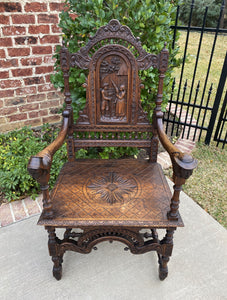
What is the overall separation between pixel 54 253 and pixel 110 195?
55 cm

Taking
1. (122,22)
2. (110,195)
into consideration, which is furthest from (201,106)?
(110,195)

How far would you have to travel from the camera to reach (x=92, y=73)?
5.80ft

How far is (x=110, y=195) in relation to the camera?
1616mm

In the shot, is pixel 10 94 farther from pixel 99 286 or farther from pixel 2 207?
pixel 99 286

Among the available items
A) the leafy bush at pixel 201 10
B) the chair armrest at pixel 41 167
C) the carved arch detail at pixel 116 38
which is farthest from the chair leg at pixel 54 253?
the leafy bush at pixel 201 10

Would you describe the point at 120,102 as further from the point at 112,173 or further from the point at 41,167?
the point at 41,167

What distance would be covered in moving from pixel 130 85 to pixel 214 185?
5.67 feet

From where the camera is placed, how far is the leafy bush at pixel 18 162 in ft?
7.72

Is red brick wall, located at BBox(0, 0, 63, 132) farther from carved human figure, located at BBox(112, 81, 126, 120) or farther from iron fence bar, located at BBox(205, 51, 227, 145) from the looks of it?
iron fence bar, located at BBox(205, 51, 227, 145)

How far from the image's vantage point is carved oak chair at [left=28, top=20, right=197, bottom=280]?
55.8 inches

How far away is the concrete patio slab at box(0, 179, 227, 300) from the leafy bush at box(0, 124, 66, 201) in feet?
1.30

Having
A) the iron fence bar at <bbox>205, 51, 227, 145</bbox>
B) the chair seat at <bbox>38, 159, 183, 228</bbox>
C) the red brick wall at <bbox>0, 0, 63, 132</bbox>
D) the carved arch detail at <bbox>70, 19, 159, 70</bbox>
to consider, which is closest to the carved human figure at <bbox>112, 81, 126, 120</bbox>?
the carved arch detail at <bbox>70, 19, 159, 70</bbox>

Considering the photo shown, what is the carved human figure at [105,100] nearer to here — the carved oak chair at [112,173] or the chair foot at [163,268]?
the carved oak chair at [112,173]

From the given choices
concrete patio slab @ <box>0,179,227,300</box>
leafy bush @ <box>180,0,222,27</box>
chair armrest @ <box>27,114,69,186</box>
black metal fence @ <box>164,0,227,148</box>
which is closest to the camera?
chair armrest @ <box>27,114,69,186</box>
